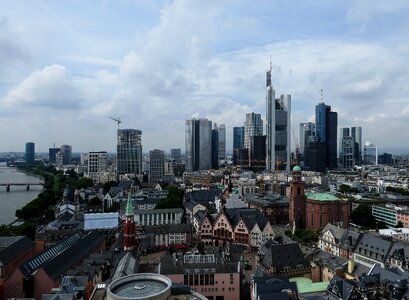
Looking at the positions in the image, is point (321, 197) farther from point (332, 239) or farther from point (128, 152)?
point (128, 152)

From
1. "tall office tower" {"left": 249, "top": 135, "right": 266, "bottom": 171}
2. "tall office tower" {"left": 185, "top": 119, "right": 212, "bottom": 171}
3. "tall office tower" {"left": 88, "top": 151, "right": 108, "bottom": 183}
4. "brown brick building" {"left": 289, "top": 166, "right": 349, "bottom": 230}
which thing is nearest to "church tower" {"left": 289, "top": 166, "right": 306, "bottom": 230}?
"brown brick building" {"left": 289, "top": 166, "right": 349, "bottom": 230}

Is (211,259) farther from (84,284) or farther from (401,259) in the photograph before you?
(401,259)

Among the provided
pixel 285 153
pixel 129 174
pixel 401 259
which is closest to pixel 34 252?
pixel 401 259

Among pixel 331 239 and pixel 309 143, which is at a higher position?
pixel 309 143

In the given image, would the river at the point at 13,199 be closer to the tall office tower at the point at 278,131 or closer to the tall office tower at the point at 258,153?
the tall office tower at the point at 278,131

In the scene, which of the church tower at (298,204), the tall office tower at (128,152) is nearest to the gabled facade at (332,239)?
the church tower at (298,204)

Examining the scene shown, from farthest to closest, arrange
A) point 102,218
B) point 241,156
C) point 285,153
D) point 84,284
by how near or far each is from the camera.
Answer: point 241,156 → point 285,153 → point 102,218 → point 84,284

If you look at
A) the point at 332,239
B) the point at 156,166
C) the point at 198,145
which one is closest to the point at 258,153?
the point at 198,145
